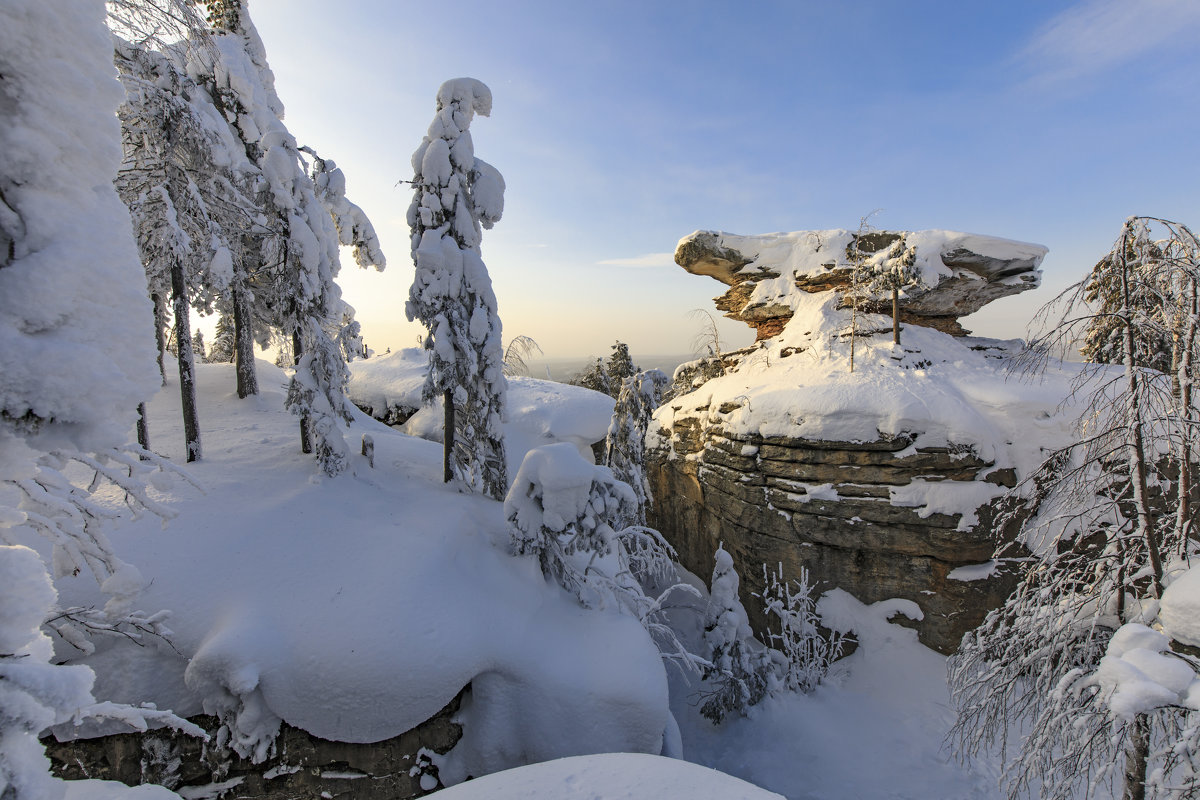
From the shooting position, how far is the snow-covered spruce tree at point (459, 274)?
987 cm

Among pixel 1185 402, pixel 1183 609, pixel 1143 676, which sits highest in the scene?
pixel 1185 402

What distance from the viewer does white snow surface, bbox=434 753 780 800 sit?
3703 millimetres

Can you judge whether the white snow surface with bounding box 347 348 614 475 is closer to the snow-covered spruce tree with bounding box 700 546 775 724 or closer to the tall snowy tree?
the snow-covered spruce tree with bounding box 700 546 775 724

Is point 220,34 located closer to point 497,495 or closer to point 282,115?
point 282,115

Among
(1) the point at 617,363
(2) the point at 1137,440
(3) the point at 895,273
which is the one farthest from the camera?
(1) the point at 617,363

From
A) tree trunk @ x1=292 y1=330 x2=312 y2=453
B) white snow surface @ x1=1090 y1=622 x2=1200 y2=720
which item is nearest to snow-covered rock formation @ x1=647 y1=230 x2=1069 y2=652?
white snow surface @ x1=1090 y1=622 x2=1200 y2=720

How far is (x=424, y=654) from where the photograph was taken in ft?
22.1

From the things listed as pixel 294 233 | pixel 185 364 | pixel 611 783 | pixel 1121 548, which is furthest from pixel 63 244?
pixel 185 364

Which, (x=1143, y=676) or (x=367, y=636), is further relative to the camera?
(x=367, y=636)

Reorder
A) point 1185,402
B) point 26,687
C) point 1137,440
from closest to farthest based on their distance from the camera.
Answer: point 26,687
point 1185,402
point 1137,440

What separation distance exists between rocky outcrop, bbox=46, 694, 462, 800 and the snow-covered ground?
0.29m

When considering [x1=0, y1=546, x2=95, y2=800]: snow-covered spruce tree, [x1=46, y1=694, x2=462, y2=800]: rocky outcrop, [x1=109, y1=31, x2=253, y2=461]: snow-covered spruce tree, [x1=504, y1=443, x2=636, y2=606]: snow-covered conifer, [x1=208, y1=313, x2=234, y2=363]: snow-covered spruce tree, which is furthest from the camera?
[x1=208, y1=313, x2=234, y2=363]: snow-covered spruce tree

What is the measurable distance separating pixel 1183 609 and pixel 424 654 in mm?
8121

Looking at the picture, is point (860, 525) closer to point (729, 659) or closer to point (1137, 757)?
point (729, 659)
